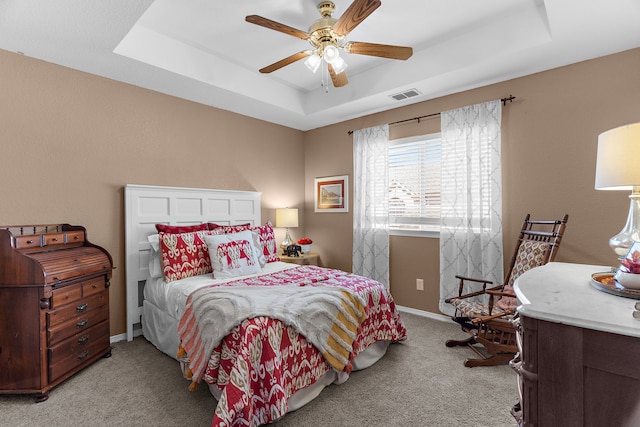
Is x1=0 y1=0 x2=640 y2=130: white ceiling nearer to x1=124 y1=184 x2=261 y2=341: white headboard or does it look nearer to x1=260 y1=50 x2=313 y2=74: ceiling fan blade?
x1=260 y1=50 x2=313 y2=74: ceiling fan blade

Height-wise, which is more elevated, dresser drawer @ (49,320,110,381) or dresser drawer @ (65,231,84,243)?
dresser drawer @ (65,231,84,243)

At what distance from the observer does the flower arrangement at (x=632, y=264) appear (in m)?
1.04

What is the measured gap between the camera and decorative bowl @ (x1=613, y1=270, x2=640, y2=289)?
1.03 metres

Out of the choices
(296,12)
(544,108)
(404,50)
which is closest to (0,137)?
(296,12)

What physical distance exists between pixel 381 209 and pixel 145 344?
2.98m

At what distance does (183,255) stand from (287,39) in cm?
224

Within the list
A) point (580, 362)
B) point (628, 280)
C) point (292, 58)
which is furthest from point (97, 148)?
point (628, 280)

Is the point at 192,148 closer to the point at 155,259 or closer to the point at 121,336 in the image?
the point at 155,259

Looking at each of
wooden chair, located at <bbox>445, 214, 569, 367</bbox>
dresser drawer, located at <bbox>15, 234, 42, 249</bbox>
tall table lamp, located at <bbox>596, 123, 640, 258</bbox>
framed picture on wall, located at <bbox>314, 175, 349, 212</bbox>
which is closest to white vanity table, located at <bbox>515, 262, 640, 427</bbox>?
tall table lamp, located at <bbox>596, 123, 640, 258</bbox>

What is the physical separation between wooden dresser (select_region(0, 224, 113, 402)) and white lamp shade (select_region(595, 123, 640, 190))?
3199 mm

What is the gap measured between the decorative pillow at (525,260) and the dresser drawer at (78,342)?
334 cm

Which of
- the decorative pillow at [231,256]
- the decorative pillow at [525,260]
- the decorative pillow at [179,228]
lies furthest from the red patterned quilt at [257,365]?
the decorative pillow at [525,260]

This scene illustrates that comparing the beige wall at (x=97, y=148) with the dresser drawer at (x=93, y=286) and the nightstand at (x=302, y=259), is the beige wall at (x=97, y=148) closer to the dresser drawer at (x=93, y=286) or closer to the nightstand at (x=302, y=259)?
the dresser drawer at (x=93, y=286)

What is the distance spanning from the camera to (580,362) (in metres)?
0.86
